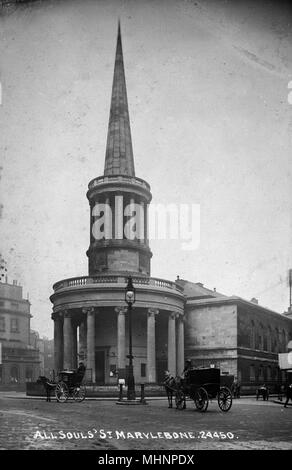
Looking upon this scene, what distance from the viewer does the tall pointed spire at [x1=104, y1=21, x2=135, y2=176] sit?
46.3m

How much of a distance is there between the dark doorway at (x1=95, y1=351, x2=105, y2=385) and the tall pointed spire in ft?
46.2

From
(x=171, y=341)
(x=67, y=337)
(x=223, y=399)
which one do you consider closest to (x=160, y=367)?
(x=171, y=341)

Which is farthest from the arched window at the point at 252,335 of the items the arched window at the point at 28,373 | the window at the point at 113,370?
the arched window at the point at 28,373

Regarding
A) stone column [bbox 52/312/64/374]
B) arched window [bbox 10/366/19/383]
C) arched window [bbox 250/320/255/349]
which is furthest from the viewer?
arched window [bbox 10/366/19/383]

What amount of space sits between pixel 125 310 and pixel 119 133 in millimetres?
15377

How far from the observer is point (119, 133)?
46.8m

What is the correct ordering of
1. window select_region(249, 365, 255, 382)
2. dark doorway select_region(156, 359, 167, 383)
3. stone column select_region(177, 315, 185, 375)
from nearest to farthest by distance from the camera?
1. stone column select_region(177, 315, 185, 375)
2. dark doorway select_region(156, 359, 167, 383)
3. window select_region(249, 365, 255, 382)

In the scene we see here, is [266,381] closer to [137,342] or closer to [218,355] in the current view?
[218,355]

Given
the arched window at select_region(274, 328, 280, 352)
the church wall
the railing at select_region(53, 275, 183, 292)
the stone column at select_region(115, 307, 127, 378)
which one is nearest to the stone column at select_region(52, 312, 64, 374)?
the railing at select_region(53, 275, 183, 292)

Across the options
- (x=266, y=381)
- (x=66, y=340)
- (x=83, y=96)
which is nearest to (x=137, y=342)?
(x=66, y=340)

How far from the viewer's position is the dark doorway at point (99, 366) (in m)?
41.9

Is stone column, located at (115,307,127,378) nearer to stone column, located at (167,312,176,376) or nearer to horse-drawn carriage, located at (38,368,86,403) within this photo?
stone column, located at (167,312,176,376)

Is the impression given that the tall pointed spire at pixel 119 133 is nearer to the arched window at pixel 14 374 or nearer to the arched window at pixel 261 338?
the arched window at pixel 261 338

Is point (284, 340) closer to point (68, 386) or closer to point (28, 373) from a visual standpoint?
point (68, 386)
